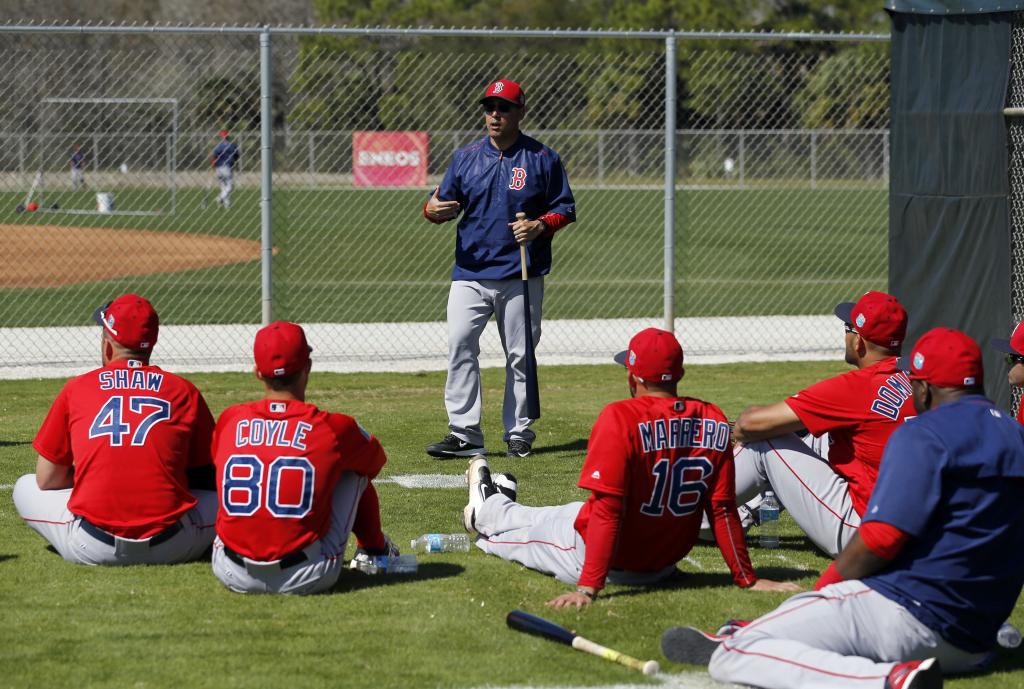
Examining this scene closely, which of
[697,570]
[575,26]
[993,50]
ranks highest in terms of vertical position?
[575,26]

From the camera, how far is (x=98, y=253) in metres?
22.4

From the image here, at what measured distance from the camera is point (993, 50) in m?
9.56

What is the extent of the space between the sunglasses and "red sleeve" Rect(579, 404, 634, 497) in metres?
3.69

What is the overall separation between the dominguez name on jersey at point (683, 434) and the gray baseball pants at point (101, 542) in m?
1.88

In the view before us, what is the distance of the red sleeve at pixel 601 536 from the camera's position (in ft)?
17.3

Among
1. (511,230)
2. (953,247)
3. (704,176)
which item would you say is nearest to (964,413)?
(511,230)

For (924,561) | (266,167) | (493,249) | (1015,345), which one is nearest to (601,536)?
(924,561)

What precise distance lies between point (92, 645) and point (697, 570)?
2508mm

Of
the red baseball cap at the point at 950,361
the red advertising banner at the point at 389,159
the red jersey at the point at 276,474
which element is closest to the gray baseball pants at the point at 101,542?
the red jersey at the point at 276,474

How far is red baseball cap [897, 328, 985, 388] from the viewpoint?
4551mm

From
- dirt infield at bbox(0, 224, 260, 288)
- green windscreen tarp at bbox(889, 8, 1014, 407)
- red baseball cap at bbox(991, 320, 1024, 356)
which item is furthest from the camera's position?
dirt infield at bbox(0, 224, 260, 288)

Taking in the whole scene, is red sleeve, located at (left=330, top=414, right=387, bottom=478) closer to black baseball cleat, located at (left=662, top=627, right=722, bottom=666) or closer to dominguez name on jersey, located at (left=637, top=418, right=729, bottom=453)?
dominguez name on jersey, located at (left=637, top=418, right=729, bottom=453)

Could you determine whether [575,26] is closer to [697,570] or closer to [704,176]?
[704,176]

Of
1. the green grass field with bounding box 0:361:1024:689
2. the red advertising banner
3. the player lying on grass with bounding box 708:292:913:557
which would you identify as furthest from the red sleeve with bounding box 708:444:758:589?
the red advertising banner
